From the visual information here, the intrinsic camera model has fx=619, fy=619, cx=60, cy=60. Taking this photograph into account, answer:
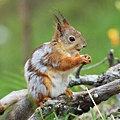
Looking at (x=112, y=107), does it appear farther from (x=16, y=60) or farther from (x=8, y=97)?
(x=16, y=60)

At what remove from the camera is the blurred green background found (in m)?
9.66

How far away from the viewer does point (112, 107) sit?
198 inches

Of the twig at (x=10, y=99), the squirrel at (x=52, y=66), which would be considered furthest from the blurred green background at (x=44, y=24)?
the squirrel at (x=52, y=66)

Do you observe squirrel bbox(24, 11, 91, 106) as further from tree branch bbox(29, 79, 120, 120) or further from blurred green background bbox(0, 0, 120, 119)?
blurred green background bbox(0, 0, 120, 119)

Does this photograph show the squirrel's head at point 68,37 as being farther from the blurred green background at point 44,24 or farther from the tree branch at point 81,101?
the blurred green background at point 44,24

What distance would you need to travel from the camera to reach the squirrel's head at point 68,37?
4156mm

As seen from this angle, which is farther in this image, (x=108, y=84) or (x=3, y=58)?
(x=3, y=58)

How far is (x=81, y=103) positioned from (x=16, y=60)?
7.13m

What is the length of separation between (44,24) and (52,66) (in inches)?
369

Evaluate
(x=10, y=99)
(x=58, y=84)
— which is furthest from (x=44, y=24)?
(x=58, y=84)

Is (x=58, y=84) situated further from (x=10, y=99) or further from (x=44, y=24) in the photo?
(x=44, y=24)

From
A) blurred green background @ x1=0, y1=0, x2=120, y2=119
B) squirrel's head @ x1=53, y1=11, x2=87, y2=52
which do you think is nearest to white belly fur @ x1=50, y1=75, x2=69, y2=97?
→ squirrel's head @ x1=53, y1=11, x2=87, y2=52

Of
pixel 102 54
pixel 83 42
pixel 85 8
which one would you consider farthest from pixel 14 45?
pixel 83 42

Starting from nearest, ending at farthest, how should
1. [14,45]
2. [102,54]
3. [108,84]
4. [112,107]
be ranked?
[108,84], [112,107], [102,54], [14,45]
